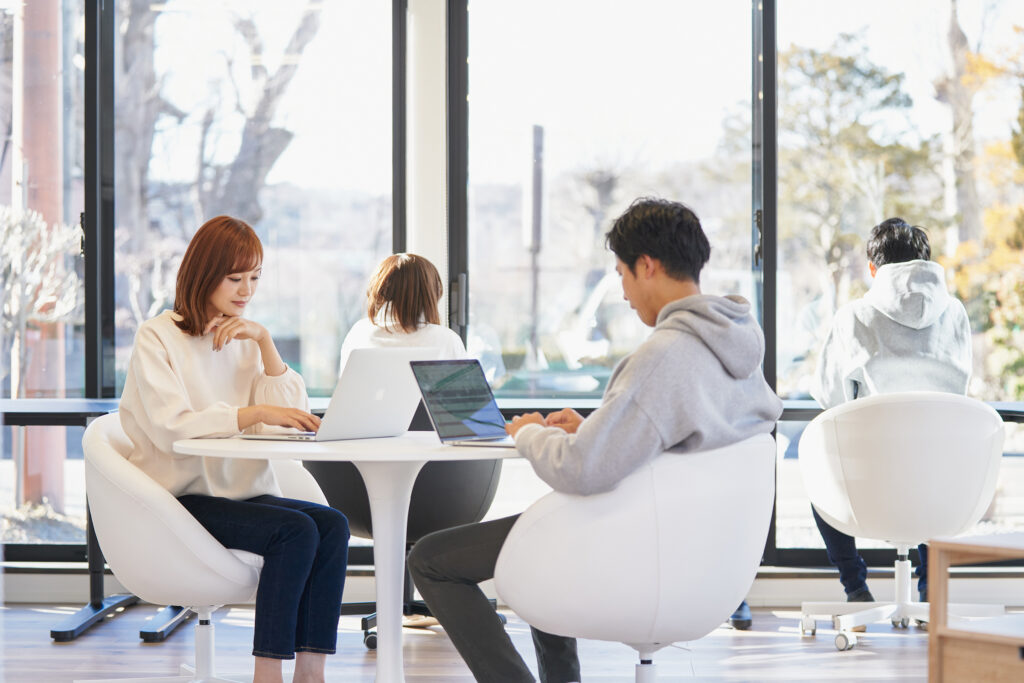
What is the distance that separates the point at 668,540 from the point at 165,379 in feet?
4.03

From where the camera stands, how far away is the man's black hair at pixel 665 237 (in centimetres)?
222

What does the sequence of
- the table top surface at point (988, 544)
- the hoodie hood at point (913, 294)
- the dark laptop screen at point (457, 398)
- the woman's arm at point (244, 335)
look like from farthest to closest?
the hoodie hood at point (913, 294) < the woman's arm at point (244, 335) < the dark laptop screen at point (457, 398) < the table top surface at point (988, 544)

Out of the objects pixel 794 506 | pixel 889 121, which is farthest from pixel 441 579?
pixel 889 121

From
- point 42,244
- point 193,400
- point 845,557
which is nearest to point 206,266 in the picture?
point 193,400

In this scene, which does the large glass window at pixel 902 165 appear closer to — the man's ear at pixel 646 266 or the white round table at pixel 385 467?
the white round table at pixel 385 467

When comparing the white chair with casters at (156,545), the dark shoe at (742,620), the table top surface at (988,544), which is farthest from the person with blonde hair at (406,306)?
the table top surface at (988,544)

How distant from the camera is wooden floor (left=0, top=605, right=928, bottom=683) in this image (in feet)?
10.9

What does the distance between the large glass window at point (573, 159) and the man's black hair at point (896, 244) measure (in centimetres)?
79

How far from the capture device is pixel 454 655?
140 inches

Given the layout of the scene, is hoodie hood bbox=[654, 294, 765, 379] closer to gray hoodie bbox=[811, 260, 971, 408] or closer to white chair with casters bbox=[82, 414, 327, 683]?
white chair with casters bbox=[82, 414, 327, 683]

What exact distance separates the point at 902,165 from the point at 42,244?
11.6 feet

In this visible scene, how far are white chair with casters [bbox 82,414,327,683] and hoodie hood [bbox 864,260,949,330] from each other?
2334 millimetres

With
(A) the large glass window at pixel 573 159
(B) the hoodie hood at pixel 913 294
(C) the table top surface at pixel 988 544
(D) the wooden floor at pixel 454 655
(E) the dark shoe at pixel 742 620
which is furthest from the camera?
(A) the large glass window at pixel 573 159

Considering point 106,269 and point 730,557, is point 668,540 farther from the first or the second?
point 106,269
